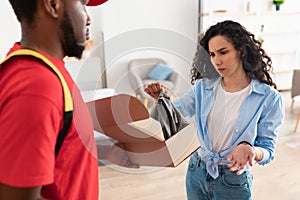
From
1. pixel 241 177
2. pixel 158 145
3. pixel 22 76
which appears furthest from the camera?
pixel 241 177

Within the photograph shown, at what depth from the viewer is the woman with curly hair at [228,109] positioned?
123cm

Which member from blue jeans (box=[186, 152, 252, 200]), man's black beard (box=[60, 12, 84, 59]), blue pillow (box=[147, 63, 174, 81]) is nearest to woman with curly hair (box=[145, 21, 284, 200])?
blue jeans (box=[186, 152, 252, 200])

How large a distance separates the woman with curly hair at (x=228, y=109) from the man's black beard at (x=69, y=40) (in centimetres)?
61

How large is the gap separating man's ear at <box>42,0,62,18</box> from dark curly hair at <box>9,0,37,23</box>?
0.06ft

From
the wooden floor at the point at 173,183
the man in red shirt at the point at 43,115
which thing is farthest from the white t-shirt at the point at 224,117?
the wooden floor at the point at 173,183

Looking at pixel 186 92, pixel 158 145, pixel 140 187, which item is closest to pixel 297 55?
pixel 140 187

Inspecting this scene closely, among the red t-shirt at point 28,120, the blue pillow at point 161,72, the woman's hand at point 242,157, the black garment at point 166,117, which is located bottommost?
the blue pillow at point 161,72

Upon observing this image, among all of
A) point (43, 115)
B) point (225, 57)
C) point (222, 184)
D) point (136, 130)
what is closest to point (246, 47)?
point (225, 57)

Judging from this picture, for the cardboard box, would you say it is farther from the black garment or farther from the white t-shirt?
the white t-shirt

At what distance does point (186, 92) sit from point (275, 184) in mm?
1627

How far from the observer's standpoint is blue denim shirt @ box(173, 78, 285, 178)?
1.21 m

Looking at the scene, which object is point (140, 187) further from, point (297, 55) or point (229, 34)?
point (297, 55)

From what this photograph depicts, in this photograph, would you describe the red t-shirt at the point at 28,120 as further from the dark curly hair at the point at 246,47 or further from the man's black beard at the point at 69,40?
the dark curly hair at the point at 246,47

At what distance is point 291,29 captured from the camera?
17.9ft
